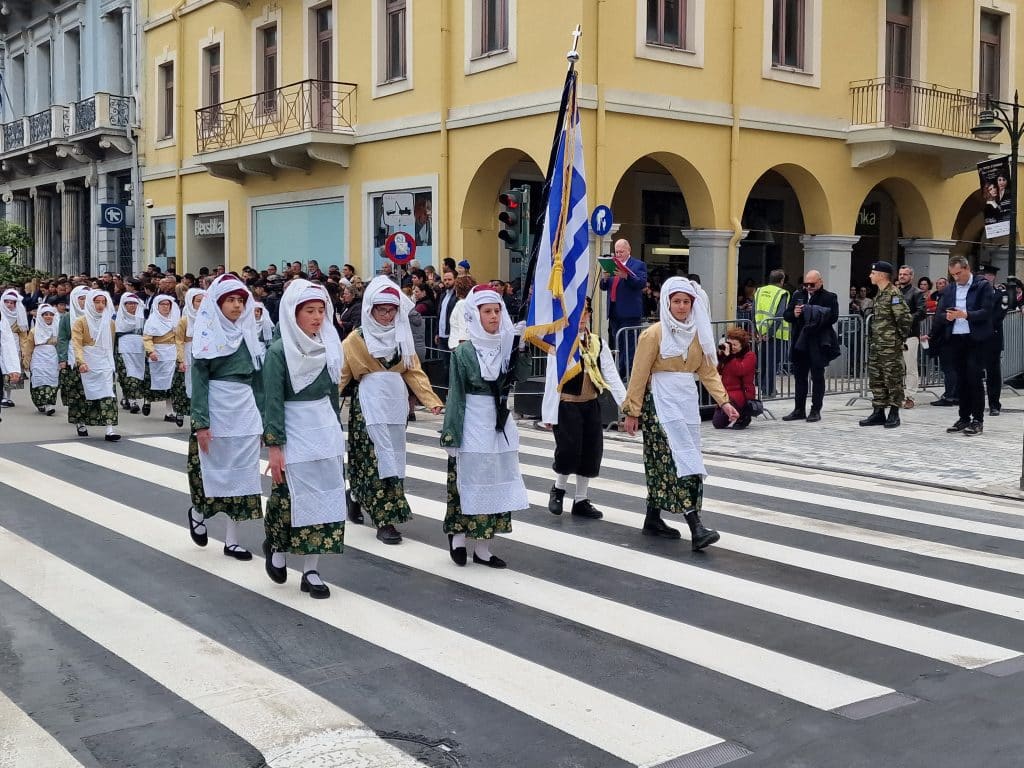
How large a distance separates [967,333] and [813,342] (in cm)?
184

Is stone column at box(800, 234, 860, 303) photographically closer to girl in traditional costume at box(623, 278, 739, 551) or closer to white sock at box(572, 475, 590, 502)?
white sock at box(572, 475, 590, 502)

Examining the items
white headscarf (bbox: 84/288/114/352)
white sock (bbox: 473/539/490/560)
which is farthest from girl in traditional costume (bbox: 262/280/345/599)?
white headscarf (bbox: 84/288/114/352)

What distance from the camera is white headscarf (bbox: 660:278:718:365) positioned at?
8.23 metres

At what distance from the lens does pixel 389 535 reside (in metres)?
8.41

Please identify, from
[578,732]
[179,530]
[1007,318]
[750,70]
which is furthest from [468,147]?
[578,732]

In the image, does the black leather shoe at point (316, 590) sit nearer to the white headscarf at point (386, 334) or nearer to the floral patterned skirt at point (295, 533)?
the floral patterned skirt at point (295, 533)

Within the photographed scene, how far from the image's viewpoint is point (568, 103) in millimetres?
8367

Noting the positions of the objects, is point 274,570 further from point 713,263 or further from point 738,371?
point 713,263

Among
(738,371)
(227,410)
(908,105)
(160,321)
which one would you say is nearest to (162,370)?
(160,321)

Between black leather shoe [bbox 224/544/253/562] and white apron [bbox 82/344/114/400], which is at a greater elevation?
white apron [bbox 82/344/114/400]

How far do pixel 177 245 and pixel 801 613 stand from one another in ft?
83.2

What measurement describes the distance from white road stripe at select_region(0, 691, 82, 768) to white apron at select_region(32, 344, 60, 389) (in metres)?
12.9

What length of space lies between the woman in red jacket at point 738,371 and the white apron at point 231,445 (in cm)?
797

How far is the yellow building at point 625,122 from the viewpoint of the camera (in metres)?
19.9
